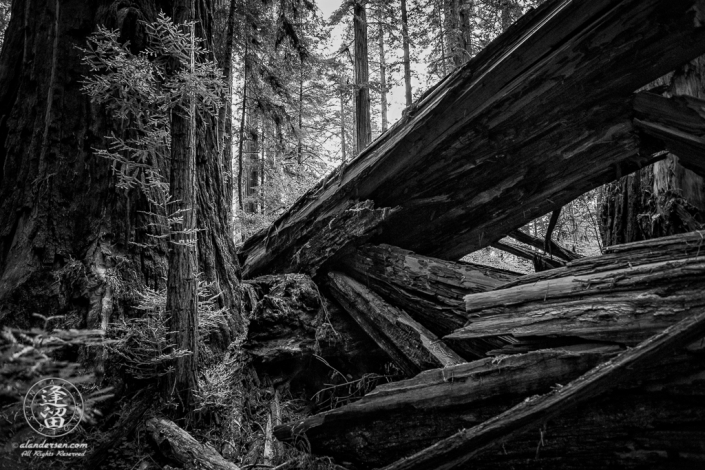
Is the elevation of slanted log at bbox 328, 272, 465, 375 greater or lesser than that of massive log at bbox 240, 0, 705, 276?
lesser

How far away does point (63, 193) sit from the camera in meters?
3.92

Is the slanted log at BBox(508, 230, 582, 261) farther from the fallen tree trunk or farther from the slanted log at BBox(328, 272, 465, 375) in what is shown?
the slanted log at BBox(328, 272, 465, 375)

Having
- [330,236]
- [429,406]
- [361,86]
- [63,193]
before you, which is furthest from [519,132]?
[361,86]

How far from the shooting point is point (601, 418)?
2.66m

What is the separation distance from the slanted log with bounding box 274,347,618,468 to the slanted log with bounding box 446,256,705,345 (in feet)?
0.64

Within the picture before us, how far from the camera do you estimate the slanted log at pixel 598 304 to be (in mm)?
2627

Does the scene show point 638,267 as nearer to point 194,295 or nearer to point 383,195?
point 383,195

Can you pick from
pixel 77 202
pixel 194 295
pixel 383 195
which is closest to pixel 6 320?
pixel 77 202

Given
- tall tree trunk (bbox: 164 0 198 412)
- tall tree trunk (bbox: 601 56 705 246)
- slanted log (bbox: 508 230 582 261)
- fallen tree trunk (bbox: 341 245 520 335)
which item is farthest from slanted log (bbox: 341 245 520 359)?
tall tree trunk (bbox: 164 0 198 412)

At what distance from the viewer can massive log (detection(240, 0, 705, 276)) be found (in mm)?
3531

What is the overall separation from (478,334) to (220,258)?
3037 mm

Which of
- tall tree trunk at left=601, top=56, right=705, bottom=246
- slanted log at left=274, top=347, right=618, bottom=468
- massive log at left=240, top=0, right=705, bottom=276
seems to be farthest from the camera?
tall tree trunk at left=601, top=56, right=705, bottom=246

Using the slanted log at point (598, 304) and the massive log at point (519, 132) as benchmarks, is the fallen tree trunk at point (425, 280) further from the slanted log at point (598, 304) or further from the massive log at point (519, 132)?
the slanted log at point (598, 304)

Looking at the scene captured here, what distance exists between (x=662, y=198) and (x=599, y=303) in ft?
6.78
